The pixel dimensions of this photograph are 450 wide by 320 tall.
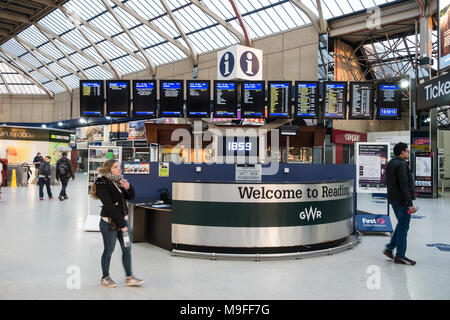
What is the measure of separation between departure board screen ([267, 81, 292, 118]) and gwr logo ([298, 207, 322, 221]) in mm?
4673

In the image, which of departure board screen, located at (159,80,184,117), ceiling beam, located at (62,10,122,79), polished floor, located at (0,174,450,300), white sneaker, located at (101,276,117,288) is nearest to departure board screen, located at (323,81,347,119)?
departure board screen, located at (159,80,184,117)

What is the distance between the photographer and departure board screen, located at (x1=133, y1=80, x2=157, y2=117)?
366 inches

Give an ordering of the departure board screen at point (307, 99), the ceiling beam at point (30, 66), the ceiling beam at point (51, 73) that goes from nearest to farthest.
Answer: the departure board screen at point (307, 99)
the ceiling beam at point (51, 73)
the ceiling beam at point (30, 66)

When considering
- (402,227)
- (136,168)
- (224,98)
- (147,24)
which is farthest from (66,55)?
(402,227)

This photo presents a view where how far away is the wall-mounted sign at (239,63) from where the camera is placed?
1446 cm

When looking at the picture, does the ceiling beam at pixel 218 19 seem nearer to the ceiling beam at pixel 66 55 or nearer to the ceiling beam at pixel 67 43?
the ceiling beam at pixel 67 43

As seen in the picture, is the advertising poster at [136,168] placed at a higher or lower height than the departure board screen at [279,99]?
lower

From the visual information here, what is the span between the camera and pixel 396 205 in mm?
4801

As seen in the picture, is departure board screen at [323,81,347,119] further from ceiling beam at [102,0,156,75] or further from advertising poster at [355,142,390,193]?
ceiling beam at [102,0,156,75]

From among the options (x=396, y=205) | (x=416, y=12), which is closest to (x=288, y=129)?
(x=396, y=205)

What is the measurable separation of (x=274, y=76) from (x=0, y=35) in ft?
90.0

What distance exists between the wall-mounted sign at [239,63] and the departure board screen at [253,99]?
4995 mm

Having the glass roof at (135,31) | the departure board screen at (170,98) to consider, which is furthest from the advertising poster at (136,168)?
the glass roof at (135,31)
